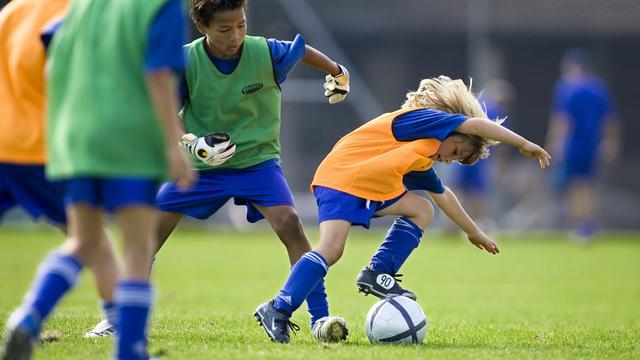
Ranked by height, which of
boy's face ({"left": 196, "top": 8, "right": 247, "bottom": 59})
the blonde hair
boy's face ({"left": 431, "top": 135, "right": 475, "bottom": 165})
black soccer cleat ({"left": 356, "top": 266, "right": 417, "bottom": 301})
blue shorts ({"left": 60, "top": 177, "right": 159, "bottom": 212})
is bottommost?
black soccer cleat ({"left": 356, "top": 266, "right": 417, "bottom": 301})

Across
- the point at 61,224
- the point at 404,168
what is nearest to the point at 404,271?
the point at 404,168

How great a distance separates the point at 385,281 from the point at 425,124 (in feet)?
2.93

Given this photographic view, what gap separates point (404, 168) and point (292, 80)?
40.4 feet

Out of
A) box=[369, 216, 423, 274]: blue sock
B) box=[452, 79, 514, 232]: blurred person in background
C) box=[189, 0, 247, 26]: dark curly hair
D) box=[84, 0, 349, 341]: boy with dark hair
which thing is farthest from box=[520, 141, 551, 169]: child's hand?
box=[452, 79, 514, 232]: blurred person in background

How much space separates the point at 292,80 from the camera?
17750 mm

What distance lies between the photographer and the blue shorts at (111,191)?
384 centimetres

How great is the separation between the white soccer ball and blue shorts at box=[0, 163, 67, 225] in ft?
5.76

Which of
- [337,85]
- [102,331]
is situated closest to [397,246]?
[337,85]

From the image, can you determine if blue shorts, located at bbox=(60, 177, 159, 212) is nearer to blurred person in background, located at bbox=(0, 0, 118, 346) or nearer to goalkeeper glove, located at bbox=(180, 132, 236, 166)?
blurred person in background, located at bbox=(0, 0, 118, 346)

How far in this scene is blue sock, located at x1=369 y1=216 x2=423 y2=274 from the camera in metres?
5.82

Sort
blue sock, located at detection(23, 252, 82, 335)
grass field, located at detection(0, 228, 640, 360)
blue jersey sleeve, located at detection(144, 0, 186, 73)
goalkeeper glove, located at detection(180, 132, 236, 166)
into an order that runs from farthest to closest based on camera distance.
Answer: goalkeeper glove, located at detection(180, 132, 236, 166) → grass field, located at detection(0, 228, 640, 360) → blue sock, located at detection(23, 252, 82, 335) → blue jersey sleeve, located at detection(144, 0, 186, 73)

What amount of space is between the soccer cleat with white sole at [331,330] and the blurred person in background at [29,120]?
1286 millimetres

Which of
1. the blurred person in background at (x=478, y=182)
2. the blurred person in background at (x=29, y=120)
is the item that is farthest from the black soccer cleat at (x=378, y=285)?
the blurred person in background at (x=478, y=182)

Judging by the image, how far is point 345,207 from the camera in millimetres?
5500
